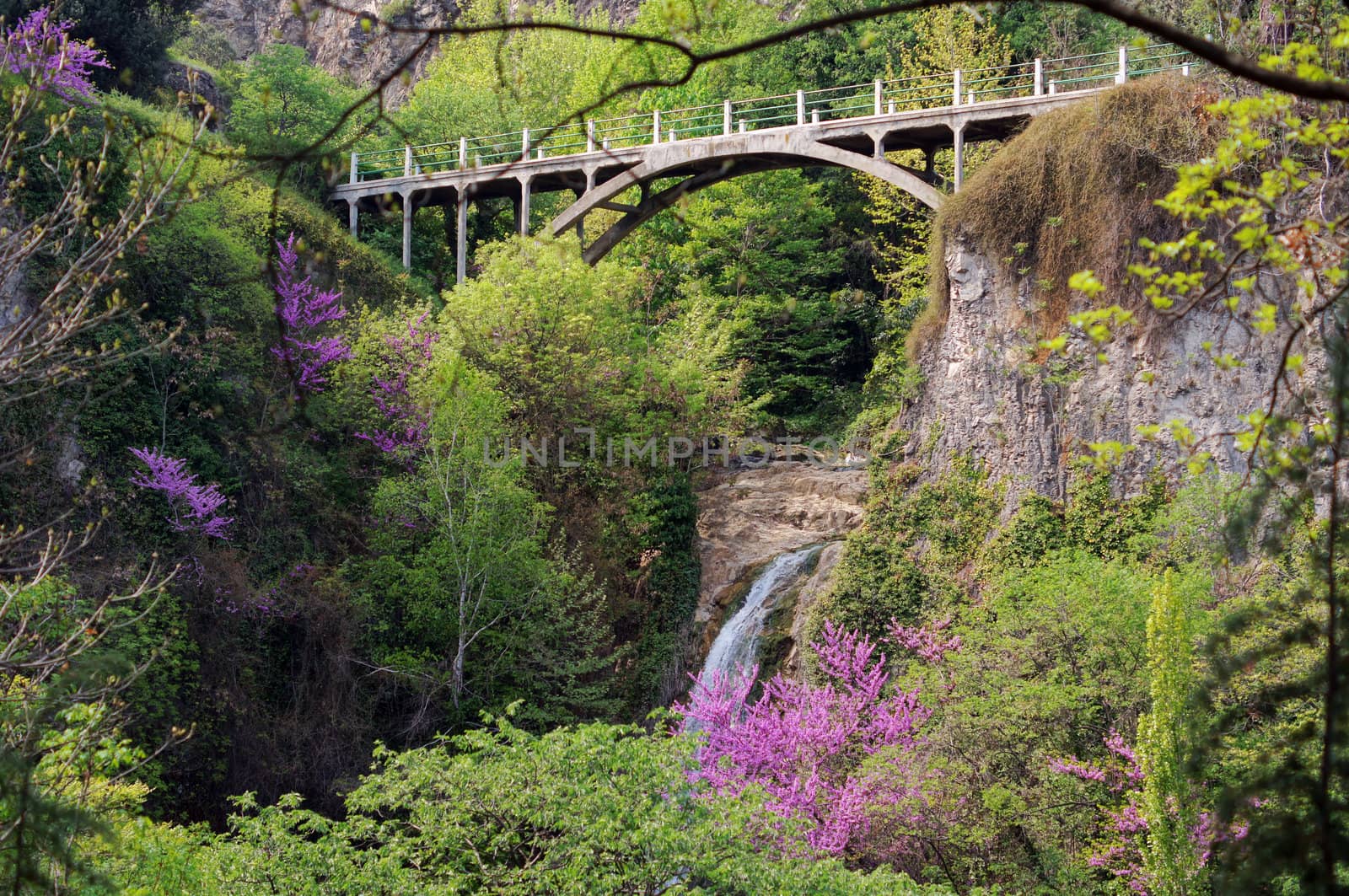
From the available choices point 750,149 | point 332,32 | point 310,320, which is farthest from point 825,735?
point 332,32

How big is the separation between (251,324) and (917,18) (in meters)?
15.9

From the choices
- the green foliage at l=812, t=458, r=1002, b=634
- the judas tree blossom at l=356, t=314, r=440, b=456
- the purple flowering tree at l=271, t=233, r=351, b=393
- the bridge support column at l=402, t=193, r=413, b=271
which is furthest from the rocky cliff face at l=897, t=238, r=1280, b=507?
the bridge support column at l=402, t=193, r=413, b=271

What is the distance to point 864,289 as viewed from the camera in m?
26.0

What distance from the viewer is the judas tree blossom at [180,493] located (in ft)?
50.9

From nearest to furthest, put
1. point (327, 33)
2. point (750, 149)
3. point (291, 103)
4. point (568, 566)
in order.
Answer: point (568, 566), point (750, 149), point (291, 103), point (327, 33)

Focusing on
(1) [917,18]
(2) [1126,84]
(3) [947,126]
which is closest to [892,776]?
(2) [1126,84]

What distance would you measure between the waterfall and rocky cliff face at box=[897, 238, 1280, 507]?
235 cm

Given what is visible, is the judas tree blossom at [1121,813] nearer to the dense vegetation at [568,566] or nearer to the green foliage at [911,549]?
the dense vegetation at [568,566]

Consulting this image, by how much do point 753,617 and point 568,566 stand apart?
270cm

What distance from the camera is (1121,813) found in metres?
10.9

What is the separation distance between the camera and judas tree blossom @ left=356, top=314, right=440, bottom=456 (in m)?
17.6

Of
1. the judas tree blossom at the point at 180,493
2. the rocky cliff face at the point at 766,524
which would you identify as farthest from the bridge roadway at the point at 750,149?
the judas tree blossom at the point at 180,493

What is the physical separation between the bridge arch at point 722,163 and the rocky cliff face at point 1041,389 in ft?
9.23

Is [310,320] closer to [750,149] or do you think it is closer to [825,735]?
[750,149]
